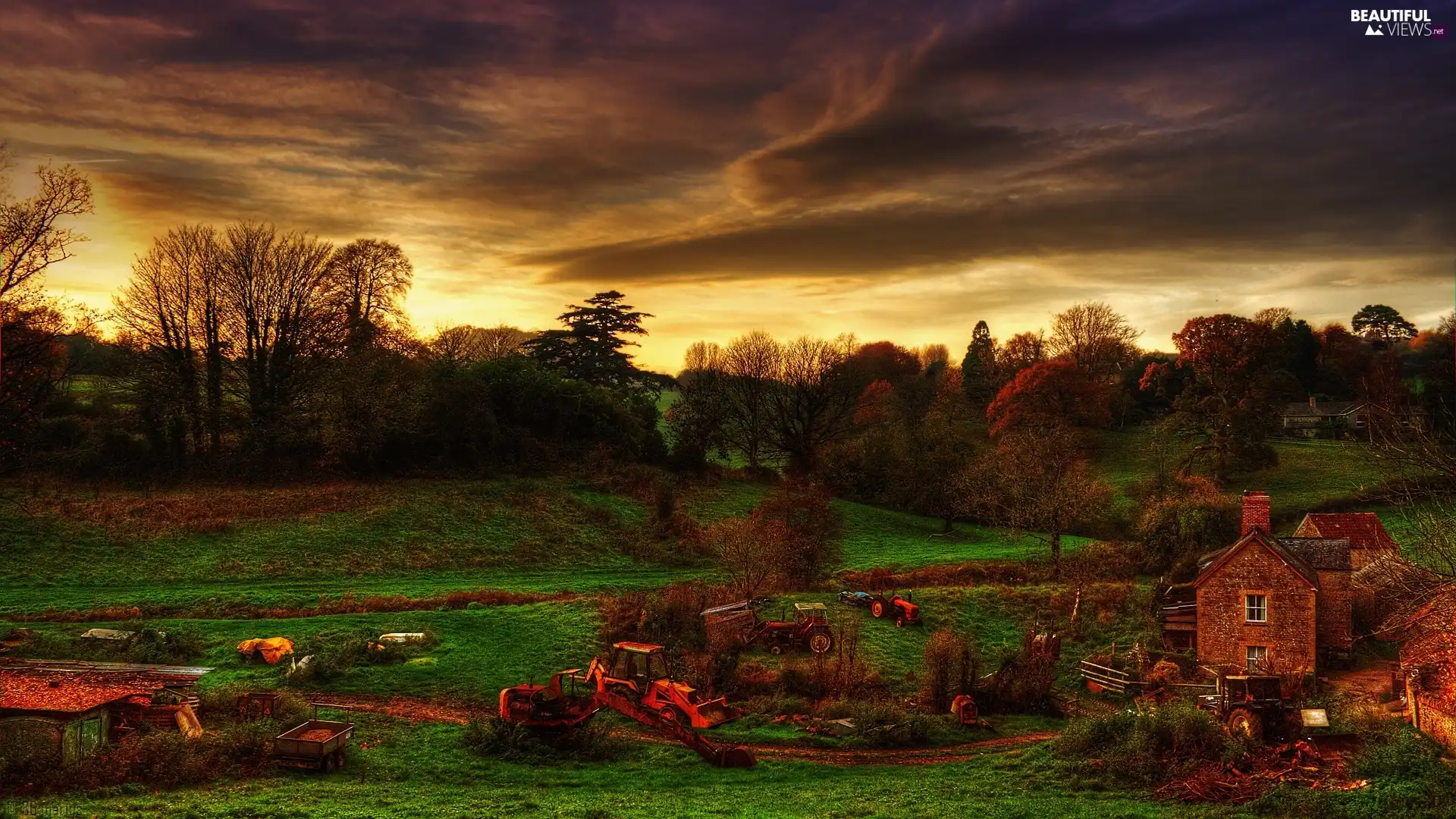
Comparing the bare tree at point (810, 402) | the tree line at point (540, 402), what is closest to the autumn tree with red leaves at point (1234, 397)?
the tree line at point (540, 402)

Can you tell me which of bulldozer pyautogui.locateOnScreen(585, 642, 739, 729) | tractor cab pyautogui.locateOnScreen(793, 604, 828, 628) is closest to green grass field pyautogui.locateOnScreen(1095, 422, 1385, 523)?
tractor cab pyautogui.locateOnScreen(793, 604, 828, 628)

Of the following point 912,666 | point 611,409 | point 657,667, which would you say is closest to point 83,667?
point 657,667

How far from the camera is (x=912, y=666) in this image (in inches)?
1255

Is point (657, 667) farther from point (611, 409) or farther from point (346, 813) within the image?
point (611, 409)

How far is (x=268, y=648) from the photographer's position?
93.9ft

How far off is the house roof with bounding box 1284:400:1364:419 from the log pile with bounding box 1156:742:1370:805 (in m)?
69.5

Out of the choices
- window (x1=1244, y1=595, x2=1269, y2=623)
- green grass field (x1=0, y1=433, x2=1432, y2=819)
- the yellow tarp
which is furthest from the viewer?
window (x1=1244, y1=595, x2=1269, y2=623)

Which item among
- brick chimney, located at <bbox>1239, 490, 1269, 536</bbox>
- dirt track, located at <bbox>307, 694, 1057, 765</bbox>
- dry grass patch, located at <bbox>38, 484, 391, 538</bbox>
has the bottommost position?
dirt track, located at <bbox>307, 694, 1057, 765</bbox>

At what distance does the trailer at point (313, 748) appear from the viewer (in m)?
19.4

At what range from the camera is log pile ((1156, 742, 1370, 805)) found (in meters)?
18.5

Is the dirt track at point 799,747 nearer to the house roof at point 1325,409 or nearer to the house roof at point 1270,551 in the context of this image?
the house roof at point 1270,551

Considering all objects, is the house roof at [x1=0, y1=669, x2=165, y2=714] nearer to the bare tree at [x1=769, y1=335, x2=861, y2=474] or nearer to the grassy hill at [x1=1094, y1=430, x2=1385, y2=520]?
the bare tree at [x1=769, y1=335, x2=861, y2=474]

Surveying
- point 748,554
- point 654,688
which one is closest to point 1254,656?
point 748,554

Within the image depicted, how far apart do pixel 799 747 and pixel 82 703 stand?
16.8m
